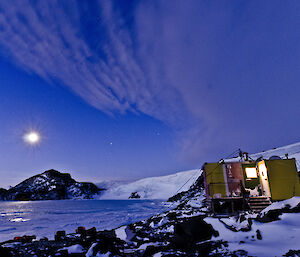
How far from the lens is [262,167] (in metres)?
18.6

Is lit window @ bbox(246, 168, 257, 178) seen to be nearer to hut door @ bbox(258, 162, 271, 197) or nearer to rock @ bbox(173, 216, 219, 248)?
hut door @ bbox(258, 162, 271, 197)

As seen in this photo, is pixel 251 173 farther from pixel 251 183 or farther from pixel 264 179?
pixel 264 179

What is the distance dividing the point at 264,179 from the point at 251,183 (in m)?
2.14

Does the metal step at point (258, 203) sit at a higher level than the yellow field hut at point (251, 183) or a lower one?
lower

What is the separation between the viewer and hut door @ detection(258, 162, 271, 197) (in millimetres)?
17555

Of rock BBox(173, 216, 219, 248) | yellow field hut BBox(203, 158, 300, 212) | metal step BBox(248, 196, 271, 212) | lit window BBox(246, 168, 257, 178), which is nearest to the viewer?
rock BBox(173, 216, 219, 248)

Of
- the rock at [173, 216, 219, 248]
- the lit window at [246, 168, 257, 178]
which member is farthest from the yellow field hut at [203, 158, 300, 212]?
the rock at [173, 216, 219, 248]

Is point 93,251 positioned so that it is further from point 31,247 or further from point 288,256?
point 288,256

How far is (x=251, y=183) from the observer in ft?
66.0

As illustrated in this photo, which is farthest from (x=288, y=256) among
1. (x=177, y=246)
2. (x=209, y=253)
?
(x=177, y=246)

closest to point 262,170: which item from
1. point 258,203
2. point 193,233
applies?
point 258,203

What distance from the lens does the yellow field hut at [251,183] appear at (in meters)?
17.2

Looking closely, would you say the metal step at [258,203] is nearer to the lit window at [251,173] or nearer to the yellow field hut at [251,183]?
the yellow field hut at [251,183]

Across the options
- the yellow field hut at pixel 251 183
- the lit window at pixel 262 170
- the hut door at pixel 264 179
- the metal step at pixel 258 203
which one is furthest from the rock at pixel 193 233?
the lit window at pixel 262 170
